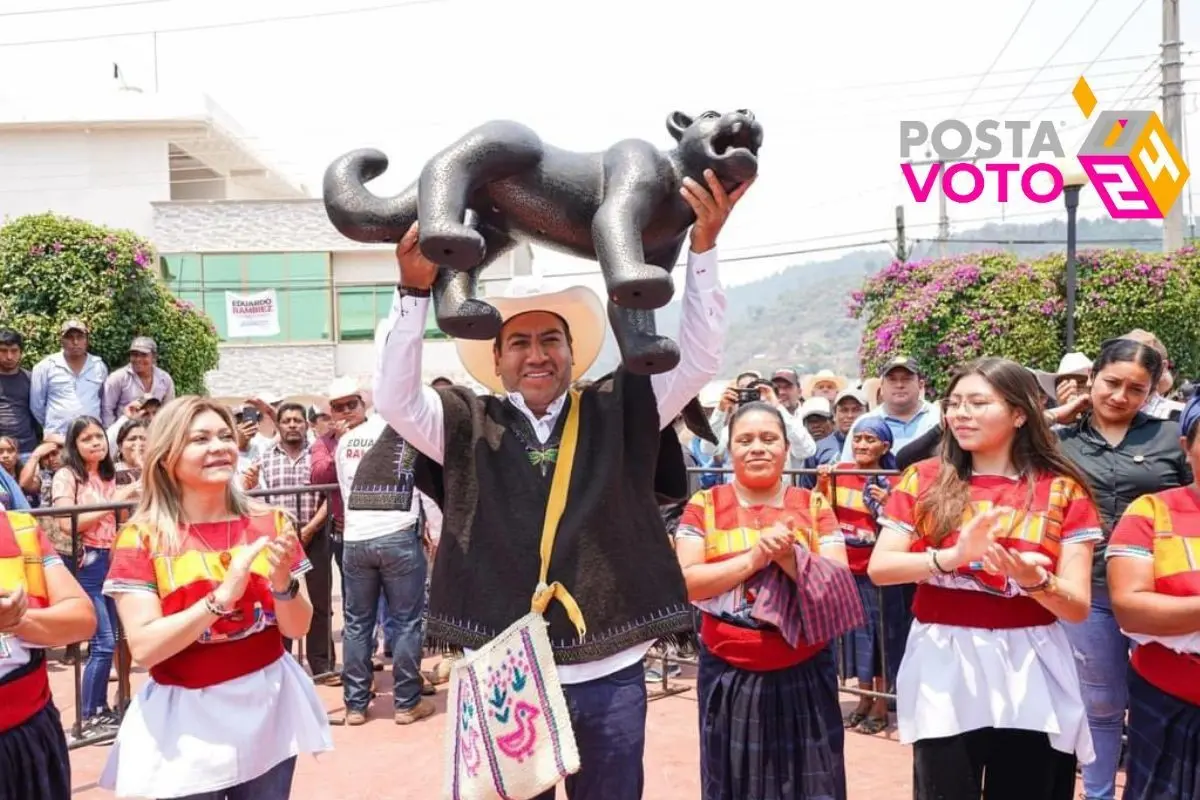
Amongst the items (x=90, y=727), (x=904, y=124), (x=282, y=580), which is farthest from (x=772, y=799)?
(x=904, y=124)

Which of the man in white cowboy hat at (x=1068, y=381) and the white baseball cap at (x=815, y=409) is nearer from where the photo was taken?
the man in white cowboy hat at (x=1068, y=381)

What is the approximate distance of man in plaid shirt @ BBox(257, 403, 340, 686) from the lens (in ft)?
21.2

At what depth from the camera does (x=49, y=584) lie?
275 centimetres

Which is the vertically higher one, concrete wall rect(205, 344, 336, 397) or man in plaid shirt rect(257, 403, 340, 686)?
concrete wall rect(205, 344, 336, 397)

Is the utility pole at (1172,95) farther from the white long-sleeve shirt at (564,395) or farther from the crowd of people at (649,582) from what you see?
the white long-sleeve shirt at (564,395)

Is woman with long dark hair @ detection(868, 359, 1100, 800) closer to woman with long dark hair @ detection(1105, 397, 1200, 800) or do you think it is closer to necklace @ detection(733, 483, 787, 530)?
woman with long dark hair @ detection(1105, 397, 1200, 800)

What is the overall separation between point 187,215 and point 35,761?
25967mm

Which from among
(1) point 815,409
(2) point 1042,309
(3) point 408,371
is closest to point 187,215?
(2) point 1042,309

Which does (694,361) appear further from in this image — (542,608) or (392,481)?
(392,481)

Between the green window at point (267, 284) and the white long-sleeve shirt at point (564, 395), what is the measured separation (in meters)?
25.3

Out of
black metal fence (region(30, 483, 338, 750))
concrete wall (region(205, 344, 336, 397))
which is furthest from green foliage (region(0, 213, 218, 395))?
concrete wall (region(205, 344, 336, 397))

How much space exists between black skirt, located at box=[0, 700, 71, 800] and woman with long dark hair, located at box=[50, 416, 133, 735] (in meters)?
2.95

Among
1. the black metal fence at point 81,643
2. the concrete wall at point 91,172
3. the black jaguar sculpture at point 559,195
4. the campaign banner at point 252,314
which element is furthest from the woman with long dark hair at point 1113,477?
the concrete wall at point 91,172

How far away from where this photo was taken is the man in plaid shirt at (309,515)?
6457mm
